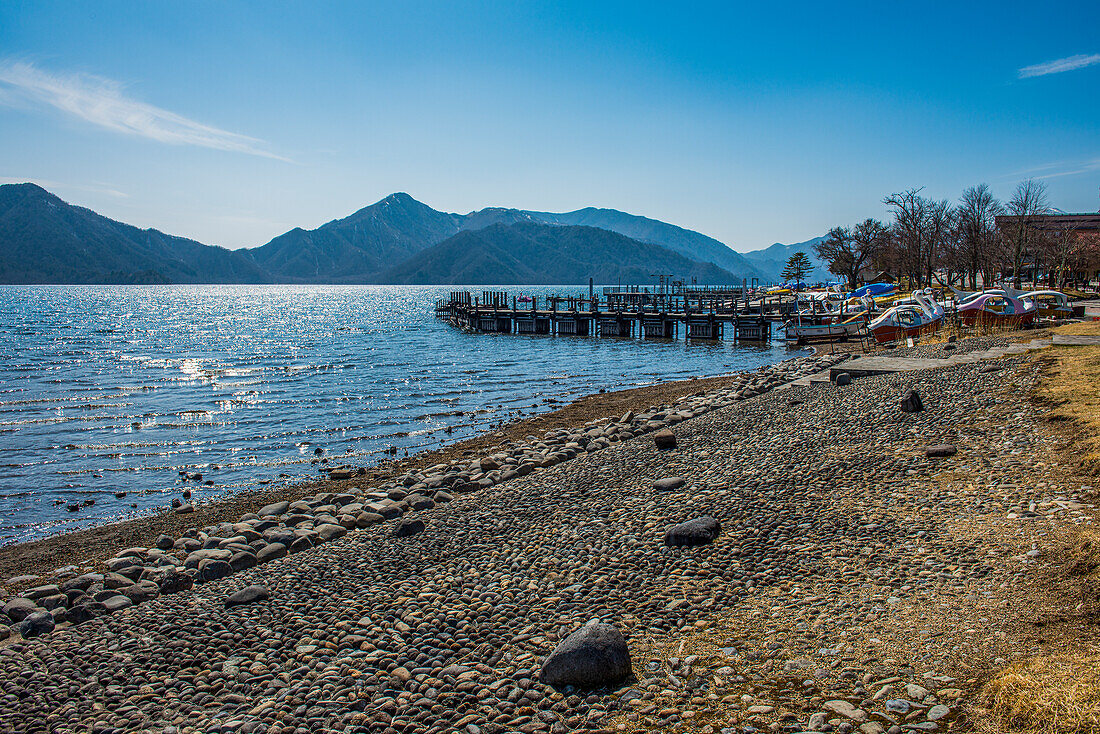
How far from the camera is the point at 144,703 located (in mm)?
5398

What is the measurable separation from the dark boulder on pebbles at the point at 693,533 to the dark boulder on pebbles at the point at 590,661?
2310 mm

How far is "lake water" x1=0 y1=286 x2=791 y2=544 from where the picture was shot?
15.9 metres

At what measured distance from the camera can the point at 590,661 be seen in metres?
4.72

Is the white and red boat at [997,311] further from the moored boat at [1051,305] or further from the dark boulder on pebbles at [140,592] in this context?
the dark boulder on pebbles at [140,592]

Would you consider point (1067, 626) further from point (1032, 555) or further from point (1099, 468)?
point (1099, 468)

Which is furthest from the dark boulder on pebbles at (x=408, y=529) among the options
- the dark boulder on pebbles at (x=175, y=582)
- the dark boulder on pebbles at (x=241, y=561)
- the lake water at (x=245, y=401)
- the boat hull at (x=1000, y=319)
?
the boat hull at (x=1000, y=319)

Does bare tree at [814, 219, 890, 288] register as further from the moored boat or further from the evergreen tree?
the moored boat

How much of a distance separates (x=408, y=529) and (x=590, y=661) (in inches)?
188

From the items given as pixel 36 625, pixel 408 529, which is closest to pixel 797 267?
pixel 408 529

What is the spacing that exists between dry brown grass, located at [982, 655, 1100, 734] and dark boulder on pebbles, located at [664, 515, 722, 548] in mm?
3176

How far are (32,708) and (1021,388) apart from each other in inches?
571

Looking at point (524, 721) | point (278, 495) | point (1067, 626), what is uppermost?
point (1067, 626)

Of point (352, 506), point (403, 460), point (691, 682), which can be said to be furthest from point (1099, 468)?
point (403, 460)

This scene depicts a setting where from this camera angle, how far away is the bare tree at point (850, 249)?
249 feet
